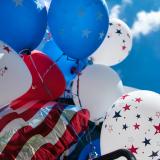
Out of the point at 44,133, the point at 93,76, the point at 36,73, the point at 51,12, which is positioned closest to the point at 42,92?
the point at 36,73

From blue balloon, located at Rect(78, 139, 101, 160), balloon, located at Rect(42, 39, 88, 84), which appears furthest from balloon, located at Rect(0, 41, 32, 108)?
blue balloon, located at Rect(78, 139, 101, 160)

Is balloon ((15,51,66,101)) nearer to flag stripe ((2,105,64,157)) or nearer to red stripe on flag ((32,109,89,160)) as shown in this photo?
flag stripe ((2,105,64,157))

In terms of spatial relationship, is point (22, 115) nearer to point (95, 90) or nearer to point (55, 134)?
point (55, 134)

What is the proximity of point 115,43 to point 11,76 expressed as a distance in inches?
74.0

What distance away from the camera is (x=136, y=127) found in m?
2.40

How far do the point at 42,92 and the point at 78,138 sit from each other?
0.40 meters

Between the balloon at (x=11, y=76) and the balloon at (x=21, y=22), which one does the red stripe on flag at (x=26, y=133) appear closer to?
the balloon at (x=11, y=76)

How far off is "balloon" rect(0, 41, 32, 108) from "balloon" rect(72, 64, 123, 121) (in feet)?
3.82

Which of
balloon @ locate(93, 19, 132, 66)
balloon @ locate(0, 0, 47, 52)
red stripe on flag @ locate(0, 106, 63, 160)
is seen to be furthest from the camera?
balloon @ locate(93, 19, 132, 66)

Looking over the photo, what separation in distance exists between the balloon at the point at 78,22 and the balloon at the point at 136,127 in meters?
0.48

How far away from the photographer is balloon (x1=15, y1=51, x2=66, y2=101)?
250 centimetres

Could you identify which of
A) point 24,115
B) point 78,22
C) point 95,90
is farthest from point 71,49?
point 95,90

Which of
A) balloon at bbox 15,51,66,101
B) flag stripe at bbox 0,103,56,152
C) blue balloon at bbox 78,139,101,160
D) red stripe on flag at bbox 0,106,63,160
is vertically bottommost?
blue balloon at bbox 78,139,101,160

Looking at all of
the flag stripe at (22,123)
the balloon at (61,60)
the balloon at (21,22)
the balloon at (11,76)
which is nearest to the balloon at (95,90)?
the balloon at (61,60)
